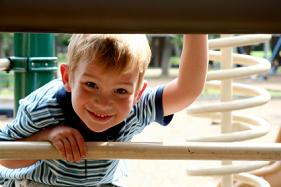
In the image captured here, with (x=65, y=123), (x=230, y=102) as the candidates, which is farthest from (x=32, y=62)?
(x=65, y=123)

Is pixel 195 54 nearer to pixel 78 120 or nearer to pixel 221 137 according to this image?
pixel 78 120

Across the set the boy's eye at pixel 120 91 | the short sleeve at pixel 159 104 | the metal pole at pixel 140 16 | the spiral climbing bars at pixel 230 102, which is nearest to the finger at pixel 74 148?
the boy's eye at pixel 120 91

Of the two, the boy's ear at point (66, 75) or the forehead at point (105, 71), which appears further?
the boy's ear at point (66, 75)

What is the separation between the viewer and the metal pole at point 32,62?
5.66ft

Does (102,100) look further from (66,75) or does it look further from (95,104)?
(66,75)

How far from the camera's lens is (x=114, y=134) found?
1017 mm

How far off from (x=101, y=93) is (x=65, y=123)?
178mm

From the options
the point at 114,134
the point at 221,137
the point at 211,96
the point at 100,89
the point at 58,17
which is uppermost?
the point at 58,17

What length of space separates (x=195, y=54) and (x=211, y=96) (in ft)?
23.5

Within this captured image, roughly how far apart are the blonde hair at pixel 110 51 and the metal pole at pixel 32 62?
2.83ft

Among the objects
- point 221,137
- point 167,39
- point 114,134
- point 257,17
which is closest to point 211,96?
point 167,39

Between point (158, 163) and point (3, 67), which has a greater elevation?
point (3, 67)

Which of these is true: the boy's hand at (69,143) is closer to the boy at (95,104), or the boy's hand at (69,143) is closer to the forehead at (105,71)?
the boy at (95,104)

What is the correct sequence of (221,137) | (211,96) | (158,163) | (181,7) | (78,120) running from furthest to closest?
(211,96)
(158,163)
(221,137)
(78,120)
(181,7)
